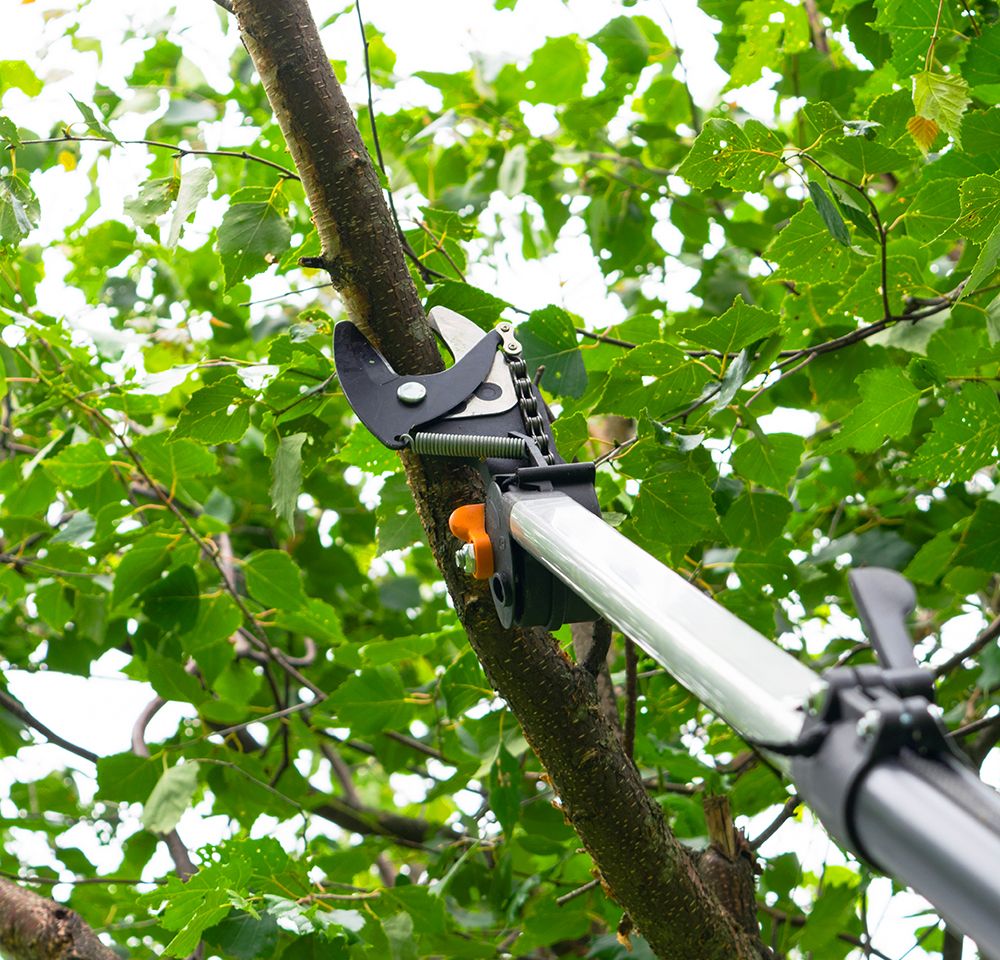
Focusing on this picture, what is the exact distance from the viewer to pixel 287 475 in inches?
56.1

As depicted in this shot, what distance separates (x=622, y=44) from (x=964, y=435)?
4.14ft

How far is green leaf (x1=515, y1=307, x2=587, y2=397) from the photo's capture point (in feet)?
4.71

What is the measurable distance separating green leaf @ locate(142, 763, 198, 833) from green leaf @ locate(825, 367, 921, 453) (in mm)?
1054

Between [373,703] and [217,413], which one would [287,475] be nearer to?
[217,413]

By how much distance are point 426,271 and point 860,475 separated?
1292 millimetres

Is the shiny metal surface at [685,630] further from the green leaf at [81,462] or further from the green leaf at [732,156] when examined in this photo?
the green leaf at [81,462]

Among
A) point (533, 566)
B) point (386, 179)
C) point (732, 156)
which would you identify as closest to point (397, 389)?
point (533, 566)

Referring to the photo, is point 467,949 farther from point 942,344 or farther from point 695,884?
point 942,344

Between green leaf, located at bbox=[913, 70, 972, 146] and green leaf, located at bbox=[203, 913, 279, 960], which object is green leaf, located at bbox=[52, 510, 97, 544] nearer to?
green leaf, located at bbox=[203, 913, 279, 960]

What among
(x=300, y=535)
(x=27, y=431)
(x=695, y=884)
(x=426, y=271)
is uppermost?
(x=27, y=431)

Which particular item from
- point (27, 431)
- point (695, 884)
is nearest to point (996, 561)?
point (695, 884)

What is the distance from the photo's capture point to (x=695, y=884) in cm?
129

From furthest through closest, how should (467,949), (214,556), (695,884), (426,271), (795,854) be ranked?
(795,854)
(214,556)
(467,949)
(426,271)
(695,884)

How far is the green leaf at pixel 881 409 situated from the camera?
142cm
